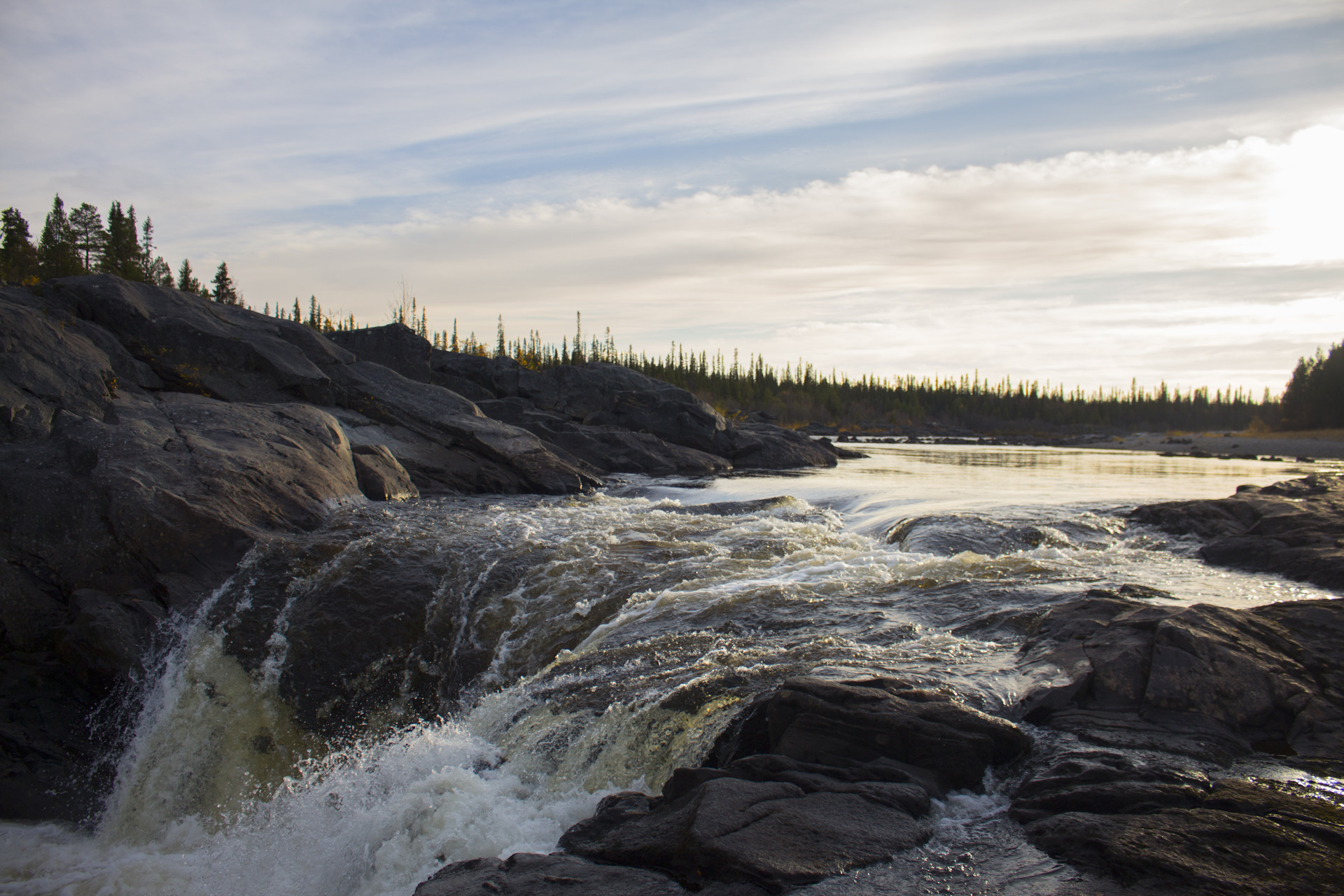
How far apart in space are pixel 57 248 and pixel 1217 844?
239 feet

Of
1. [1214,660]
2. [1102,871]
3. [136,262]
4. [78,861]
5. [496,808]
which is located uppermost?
[136,262]

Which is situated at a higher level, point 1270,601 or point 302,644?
point 1270,601

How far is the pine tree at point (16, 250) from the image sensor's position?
154ft

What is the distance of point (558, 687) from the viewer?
730cm

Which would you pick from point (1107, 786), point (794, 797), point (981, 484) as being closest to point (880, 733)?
point (794, 797)

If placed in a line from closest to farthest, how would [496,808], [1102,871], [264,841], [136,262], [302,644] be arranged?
[1102,871], [496,808], [264,841], [302,644], [136,262]

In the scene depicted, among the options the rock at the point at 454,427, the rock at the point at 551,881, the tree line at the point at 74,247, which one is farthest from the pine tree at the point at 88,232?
the rock at the point at 551,881

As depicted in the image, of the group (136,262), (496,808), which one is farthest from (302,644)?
(136,262)

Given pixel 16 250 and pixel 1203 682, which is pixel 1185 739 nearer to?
pixel 1203 682

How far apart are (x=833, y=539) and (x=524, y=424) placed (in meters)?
18.9

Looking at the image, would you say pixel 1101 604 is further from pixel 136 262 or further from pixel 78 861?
pixel 136 262

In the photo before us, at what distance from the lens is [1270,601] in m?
9.20

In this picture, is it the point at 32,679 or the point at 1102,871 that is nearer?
the point at 1102,871

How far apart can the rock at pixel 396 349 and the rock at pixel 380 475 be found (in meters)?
17.0
